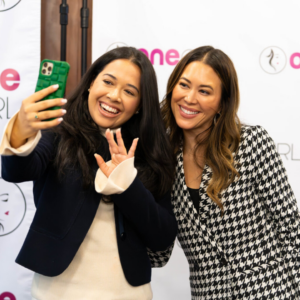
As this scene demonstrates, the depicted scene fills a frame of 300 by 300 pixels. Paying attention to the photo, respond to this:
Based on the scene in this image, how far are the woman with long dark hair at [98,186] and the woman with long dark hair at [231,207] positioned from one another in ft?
0.49

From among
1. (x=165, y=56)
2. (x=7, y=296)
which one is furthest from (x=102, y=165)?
(x=7, y=296)

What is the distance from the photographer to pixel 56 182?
1.19m

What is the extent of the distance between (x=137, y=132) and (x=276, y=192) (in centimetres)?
57

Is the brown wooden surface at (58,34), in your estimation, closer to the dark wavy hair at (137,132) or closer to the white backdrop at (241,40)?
the white backdrop at (241,40)

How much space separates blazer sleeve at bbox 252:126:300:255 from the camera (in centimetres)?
142

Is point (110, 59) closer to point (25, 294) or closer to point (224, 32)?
point (224, 32)

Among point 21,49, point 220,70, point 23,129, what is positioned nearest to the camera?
point 23,129

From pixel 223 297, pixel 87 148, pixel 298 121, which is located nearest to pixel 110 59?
pixel 87 148

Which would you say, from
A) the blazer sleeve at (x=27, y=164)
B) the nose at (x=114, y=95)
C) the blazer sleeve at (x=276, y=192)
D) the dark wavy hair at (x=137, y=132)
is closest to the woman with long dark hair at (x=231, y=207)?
the blazer sleeve at (x=276, y=192)

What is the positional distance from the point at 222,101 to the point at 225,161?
0.26m

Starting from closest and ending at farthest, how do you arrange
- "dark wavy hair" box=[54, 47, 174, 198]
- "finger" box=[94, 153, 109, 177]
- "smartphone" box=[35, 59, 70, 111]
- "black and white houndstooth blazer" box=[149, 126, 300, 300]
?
"smartphone" box=[35, 59, 70, 111], "finger" box=[94, 153, 109, 177], "dark wavy hair" box=[54, 47, 174, 198], "black and white houndstooth blazer" box=[149, 126, 300, 300]

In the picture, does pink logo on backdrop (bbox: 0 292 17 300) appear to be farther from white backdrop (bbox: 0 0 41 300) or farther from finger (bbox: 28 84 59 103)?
finger (bbox: 28 84 59 103)

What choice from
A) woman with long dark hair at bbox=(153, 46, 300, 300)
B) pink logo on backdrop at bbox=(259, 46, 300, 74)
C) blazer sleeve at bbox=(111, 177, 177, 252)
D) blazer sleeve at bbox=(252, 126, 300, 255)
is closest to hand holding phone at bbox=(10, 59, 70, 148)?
blazer sleeve at bbox=(111, 177, 177, 252)

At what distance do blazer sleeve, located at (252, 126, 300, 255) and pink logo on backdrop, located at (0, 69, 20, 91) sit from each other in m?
1.22
